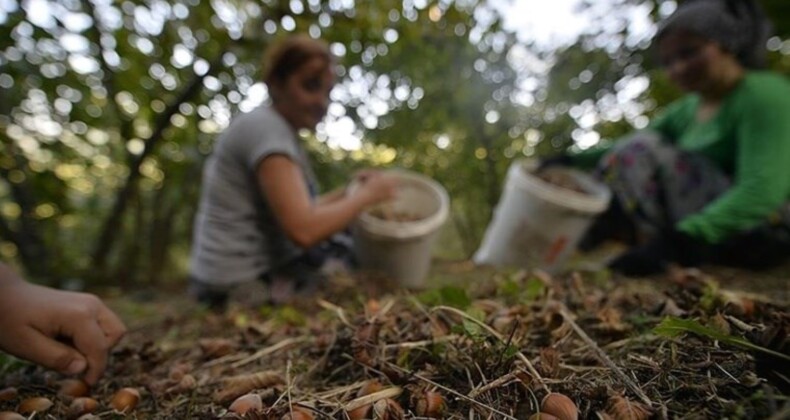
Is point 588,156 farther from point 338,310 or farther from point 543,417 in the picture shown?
point 543,417

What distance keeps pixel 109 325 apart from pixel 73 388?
0.40 feet

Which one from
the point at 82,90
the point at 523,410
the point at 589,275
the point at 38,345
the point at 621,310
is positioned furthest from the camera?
the point at 82,90

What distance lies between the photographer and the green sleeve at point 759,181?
2148 millimetres

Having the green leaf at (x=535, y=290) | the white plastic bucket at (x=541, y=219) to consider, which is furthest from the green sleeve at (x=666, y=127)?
the green leaf at (x=535, y=290)

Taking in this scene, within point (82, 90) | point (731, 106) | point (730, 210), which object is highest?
point (82, 90)

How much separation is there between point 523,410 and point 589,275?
5.42 feet

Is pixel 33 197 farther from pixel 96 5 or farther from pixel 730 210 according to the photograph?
pixel 730 210

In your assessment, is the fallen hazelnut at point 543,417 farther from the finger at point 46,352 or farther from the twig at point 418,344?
the finger at point 46,352

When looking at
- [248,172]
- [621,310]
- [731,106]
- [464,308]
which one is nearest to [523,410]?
[464,308]

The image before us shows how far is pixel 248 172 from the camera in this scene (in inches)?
85.8

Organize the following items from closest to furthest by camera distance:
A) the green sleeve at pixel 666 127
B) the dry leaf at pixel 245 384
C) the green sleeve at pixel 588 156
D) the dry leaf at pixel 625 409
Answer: the dry leaf at pixel 625 409 → the dry leaf at pixel 245 384 → the green sleeve at pixel 666 127 → the green sleeve at pixel 588 156

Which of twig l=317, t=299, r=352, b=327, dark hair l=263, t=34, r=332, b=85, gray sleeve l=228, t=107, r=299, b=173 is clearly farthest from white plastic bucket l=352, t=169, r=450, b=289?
twig l=317, t=299, r=352, b=327

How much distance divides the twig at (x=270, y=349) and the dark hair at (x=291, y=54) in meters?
1.64

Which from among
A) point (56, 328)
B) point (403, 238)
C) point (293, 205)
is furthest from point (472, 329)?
point (403, 238)
